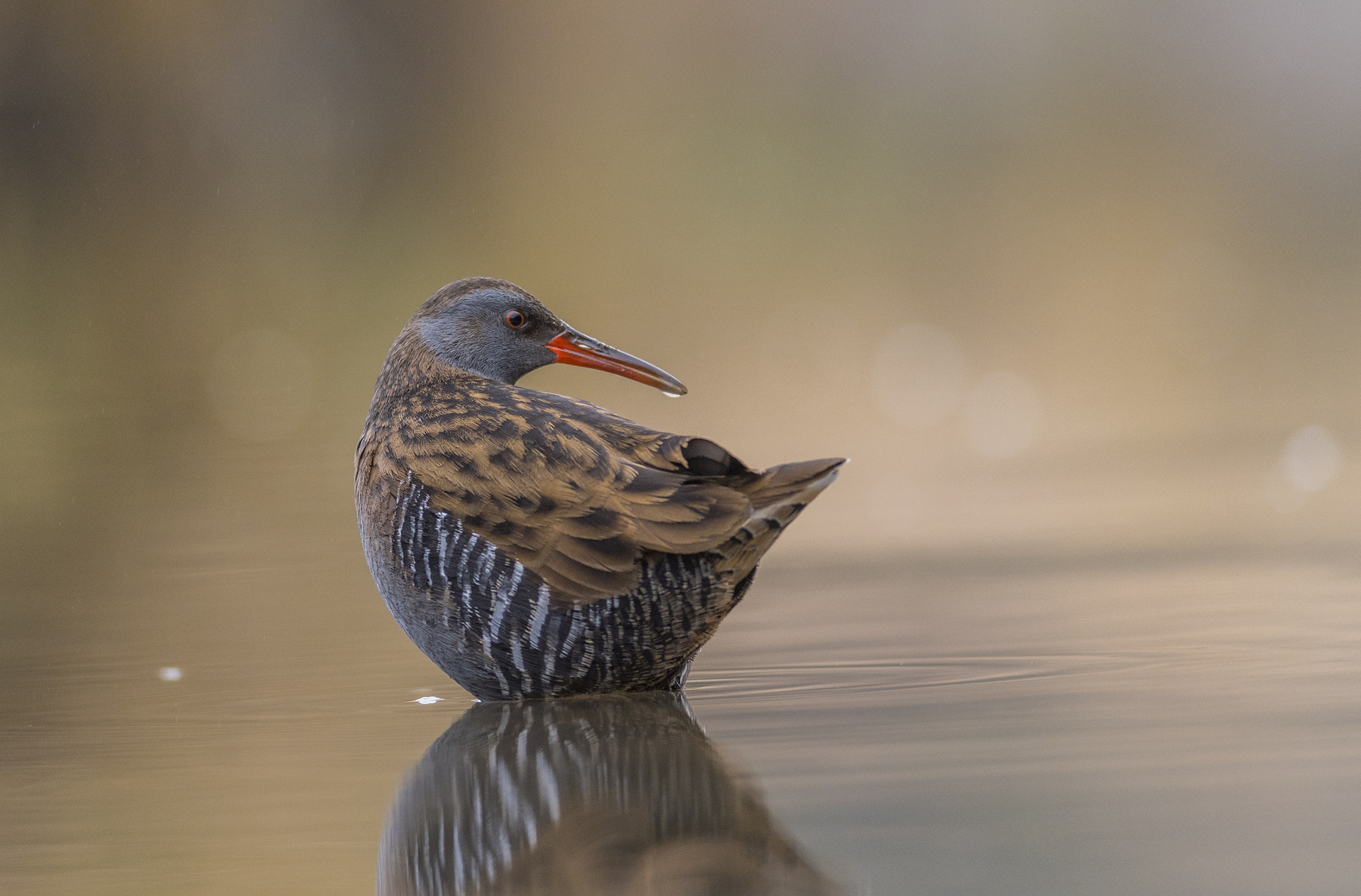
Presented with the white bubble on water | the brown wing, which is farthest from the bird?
the white bubble on water

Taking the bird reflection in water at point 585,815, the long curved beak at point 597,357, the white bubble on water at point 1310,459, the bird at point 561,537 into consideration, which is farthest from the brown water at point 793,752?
the white bubble on water at point 1310,459

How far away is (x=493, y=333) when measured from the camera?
17.8ft

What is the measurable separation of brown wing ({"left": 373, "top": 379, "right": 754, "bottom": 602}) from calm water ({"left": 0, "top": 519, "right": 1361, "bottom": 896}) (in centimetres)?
43

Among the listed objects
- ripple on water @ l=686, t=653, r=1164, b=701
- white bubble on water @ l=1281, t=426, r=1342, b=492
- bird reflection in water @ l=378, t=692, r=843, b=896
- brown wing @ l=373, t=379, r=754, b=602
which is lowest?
bird reflection in water @ l=378, t=692, r=843, b=896

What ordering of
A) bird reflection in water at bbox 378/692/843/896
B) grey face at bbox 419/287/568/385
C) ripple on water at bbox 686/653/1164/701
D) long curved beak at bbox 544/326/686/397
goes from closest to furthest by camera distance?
bird reflection in water at bbox 378/692/843/896 → ripple on water at bbox 686/653/1164/701 → grey face at bbox 419/287/568/385 → long curved beak at bbox 544/326/686/397

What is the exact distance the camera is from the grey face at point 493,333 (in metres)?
5.36

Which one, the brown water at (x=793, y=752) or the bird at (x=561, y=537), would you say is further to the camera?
the bird at (x=561, y=537)

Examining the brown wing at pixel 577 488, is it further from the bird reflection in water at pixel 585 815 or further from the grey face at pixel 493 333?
the grey face at pixel 493 333

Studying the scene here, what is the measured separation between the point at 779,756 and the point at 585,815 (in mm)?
532

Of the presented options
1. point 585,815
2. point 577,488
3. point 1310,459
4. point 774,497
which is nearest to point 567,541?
point 577,488

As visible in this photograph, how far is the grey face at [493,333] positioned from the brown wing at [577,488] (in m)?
0.59

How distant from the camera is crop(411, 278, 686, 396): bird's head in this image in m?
5.36

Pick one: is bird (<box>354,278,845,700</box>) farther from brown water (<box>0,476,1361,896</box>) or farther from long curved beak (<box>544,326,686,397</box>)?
long curved beak (<box>544,326,686,397</box>)

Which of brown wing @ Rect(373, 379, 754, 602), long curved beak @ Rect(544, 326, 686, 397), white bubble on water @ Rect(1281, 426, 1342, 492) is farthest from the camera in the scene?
white bubble on water @ Rect(1281, 426, 1342, 492)
